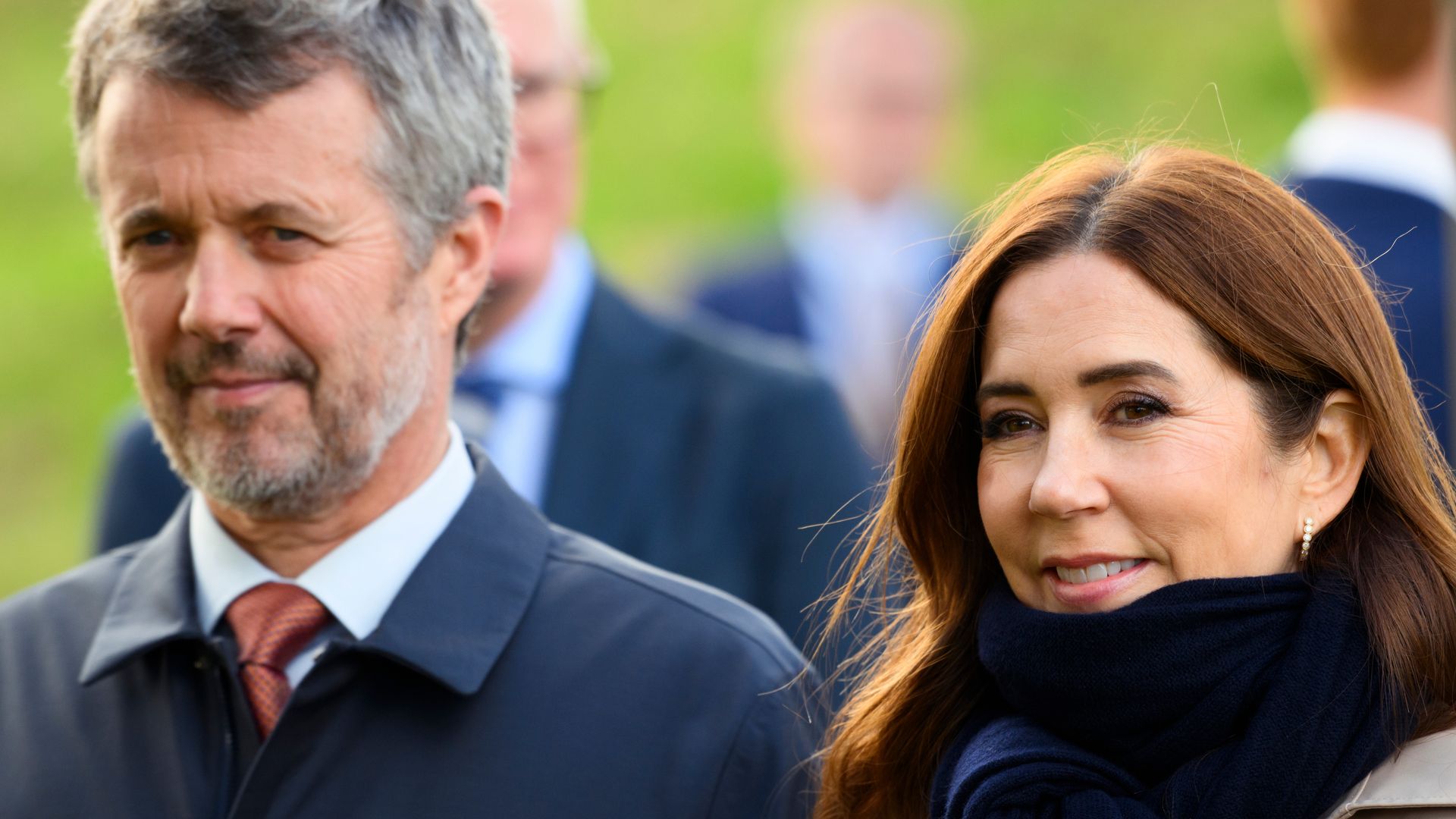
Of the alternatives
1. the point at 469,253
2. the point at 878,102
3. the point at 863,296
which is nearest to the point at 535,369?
the point at 469,253

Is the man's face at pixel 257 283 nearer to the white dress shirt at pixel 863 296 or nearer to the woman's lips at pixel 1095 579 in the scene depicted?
the woman's lips at pixel 1095 579

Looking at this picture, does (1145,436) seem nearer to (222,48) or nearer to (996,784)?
(996,784)

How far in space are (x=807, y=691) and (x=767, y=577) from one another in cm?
99

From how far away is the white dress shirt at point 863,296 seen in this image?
A: 6027mm

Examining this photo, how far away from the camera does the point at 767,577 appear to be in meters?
3.63

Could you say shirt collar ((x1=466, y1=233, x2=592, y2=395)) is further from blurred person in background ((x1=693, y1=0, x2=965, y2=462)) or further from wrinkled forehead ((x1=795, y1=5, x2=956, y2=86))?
wrinkled forehead ((x1=795, y1=5, x2=956, y2=86))

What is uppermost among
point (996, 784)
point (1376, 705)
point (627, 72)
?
point (627, 72)

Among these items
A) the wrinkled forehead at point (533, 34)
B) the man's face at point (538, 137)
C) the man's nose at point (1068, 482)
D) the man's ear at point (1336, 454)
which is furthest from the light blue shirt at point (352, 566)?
the wrinkled forehead at point (533, 34)

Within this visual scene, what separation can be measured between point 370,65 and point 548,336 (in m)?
1.47

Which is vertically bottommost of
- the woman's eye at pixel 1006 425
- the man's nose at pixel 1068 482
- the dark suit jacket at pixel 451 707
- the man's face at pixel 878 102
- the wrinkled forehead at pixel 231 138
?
the dark suit jacket at pixel 451 707

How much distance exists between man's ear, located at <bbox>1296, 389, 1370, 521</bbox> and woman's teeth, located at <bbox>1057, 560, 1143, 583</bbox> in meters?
0.25

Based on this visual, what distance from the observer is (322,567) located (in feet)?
8.33

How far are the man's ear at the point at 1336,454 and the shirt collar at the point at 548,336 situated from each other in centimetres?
192

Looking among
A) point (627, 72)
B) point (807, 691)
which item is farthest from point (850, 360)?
point (627, 72)
